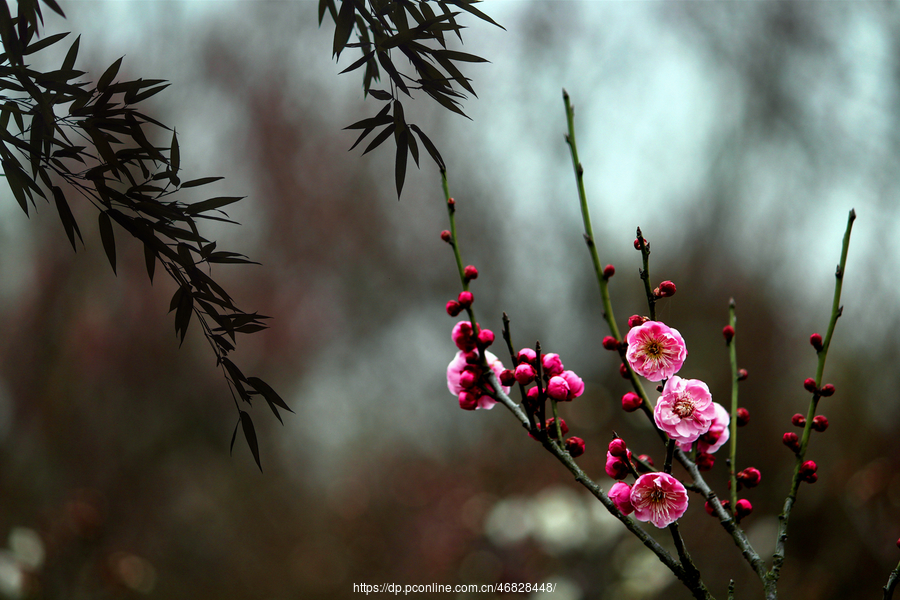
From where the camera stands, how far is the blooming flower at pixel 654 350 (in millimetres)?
322

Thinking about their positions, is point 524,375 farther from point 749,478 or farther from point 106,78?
point 106,78

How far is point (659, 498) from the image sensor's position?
1.04ft

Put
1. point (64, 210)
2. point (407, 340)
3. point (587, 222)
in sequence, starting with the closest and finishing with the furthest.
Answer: point (587, 222), point (64, 210), point (407, 340)

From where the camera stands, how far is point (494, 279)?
1.51 m

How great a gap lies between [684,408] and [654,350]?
0.04 meters

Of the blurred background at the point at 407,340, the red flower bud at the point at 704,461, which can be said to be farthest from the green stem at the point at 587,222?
the blurred background at the point at 407,340

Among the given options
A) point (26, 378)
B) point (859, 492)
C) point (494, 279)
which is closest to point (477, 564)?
point (494, 279)

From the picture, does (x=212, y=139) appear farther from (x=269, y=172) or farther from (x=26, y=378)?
(x=26, y=378)

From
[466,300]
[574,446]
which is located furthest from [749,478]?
[466,300]

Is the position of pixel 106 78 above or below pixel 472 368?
above

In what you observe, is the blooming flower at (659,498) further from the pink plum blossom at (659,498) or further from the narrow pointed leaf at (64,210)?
the narrow pointed leaf at (64,210)

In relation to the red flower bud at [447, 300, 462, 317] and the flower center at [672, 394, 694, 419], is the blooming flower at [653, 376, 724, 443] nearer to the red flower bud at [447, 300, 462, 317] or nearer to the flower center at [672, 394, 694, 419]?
the flower center at [672, 394, 694, 419]

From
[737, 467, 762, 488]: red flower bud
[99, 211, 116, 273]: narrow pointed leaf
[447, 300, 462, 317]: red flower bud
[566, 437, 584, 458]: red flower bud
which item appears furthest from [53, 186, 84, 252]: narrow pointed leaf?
[737, 467, 762, 488]: red flower bud

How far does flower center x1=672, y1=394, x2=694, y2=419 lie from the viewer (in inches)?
12.6
